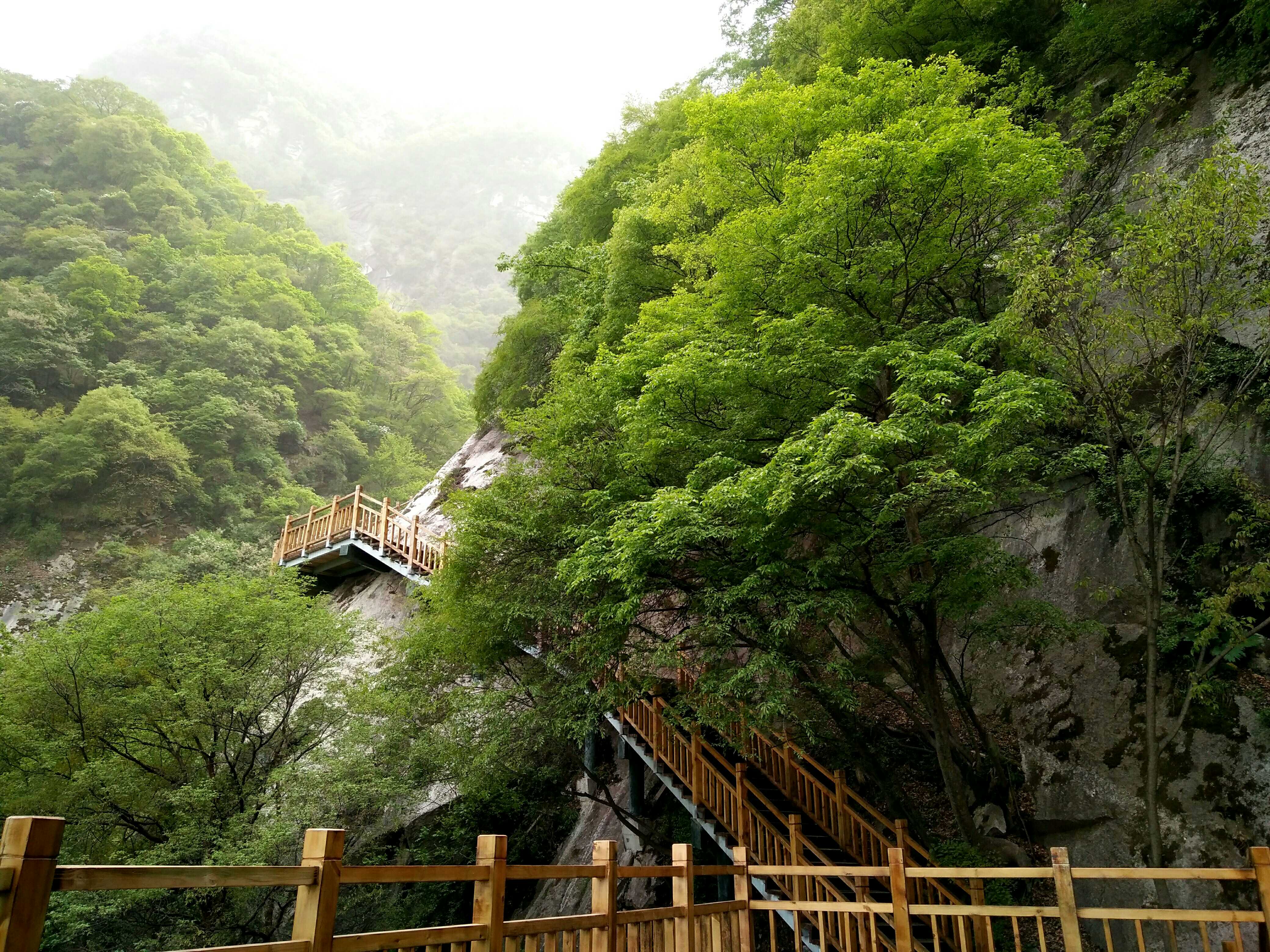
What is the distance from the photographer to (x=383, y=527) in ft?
54.5

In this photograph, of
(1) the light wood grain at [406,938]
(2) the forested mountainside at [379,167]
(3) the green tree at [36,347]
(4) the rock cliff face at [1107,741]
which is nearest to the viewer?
(1) the light wood grain at [406,938]

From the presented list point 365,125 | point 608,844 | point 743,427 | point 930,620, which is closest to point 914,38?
point 743,427

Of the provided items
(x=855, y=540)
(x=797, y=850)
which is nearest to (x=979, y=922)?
(x=797, y=850)

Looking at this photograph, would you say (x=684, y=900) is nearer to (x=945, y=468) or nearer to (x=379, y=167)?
(x=945, y=468)

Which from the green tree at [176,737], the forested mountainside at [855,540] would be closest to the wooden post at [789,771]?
the forested mountainside at [855,540]

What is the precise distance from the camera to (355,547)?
17672mm

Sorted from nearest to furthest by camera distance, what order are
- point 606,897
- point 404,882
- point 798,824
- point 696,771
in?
1. point 404,882
2. point 606,897
3. point 798,824
4. point 696,771

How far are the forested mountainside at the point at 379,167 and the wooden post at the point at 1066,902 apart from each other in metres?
64.1

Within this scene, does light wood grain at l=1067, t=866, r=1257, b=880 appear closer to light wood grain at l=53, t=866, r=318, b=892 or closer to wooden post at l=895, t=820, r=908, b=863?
wooden post at l=895, t=820, r=908, b=863

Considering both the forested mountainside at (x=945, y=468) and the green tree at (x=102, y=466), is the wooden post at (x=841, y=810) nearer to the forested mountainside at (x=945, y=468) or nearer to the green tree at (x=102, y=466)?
the forested mountainside at (x=945, y=468)

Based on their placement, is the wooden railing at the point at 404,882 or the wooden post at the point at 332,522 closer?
the wooden railing at the point at 404,882

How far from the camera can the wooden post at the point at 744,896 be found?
5156mm

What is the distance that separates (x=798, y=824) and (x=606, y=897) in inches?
143

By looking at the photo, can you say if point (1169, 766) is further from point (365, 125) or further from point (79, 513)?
point (365, 125)
